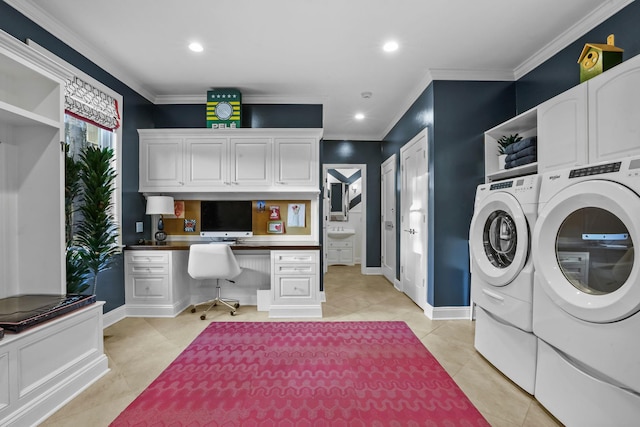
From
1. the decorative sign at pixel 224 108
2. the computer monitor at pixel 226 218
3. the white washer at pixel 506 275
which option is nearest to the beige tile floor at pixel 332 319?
the white washer at pixel 506 275

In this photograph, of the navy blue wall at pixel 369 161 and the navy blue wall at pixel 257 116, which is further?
the navy blue wall at pixel 369 161

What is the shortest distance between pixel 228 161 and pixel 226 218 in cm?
71

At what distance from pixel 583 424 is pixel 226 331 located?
8.46 ft

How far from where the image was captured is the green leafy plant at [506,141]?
2695mm

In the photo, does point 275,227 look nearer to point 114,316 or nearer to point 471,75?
point 114,316

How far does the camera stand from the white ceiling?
2.07 meters

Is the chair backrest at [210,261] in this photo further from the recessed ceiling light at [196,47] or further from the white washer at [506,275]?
the white washer at [506,275]

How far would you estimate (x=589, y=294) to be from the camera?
137cm

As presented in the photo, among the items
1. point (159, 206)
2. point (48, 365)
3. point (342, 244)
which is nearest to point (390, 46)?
point (159, 206)

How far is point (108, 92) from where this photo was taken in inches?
113

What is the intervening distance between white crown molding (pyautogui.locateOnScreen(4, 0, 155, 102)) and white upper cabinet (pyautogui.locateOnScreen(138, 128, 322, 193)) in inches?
24.3

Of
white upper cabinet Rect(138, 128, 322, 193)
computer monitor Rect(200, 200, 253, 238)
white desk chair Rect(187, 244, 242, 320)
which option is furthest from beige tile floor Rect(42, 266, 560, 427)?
white upper cabinet Rect(138, 128, 322, 193)

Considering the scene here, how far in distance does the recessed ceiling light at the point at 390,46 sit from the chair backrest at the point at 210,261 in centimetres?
251

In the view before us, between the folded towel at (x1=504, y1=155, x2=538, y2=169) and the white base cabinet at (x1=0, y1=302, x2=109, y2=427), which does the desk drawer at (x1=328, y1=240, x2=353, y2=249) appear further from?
the white base cabinet at (x1=0, y1=302, x2=109, y2=427)
